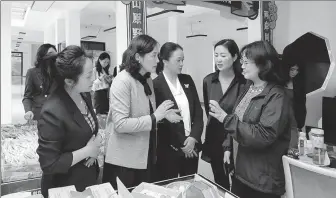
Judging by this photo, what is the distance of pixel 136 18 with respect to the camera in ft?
8.07

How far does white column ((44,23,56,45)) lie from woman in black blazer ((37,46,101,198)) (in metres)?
0.17

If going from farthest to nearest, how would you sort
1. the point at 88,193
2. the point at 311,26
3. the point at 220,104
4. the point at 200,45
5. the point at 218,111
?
the point at 311,26 → the point at 200,45 → the point at 220,104 → the point at 218,111 → the point at 88,193

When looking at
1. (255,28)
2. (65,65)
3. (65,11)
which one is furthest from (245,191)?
(255,28)

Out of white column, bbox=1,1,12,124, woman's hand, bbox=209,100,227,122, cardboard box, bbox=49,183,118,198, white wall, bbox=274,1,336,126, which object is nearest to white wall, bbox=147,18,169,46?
woman's hand, bbox=209,100,227,122

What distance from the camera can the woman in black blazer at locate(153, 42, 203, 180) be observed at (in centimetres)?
186

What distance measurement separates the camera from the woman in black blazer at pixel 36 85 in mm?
1320

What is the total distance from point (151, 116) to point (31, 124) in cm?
84

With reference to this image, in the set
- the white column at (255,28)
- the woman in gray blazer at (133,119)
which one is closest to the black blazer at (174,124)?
the woman in gray blazer at (133,119)

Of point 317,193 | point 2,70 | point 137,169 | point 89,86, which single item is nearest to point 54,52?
point 89,86

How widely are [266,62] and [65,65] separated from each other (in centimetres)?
104

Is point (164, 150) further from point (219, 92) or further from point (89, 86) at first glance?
point (89, 86)

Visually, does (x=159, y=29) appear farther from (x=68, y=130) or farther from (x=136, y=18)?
(x=68, y=130)

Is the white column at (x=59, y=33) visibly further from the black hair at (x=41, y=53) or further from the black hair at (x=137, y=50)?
the black hair at (x=137, y=50)

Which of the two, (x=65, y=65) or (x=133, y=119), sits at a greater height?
(x=65, y=65)
